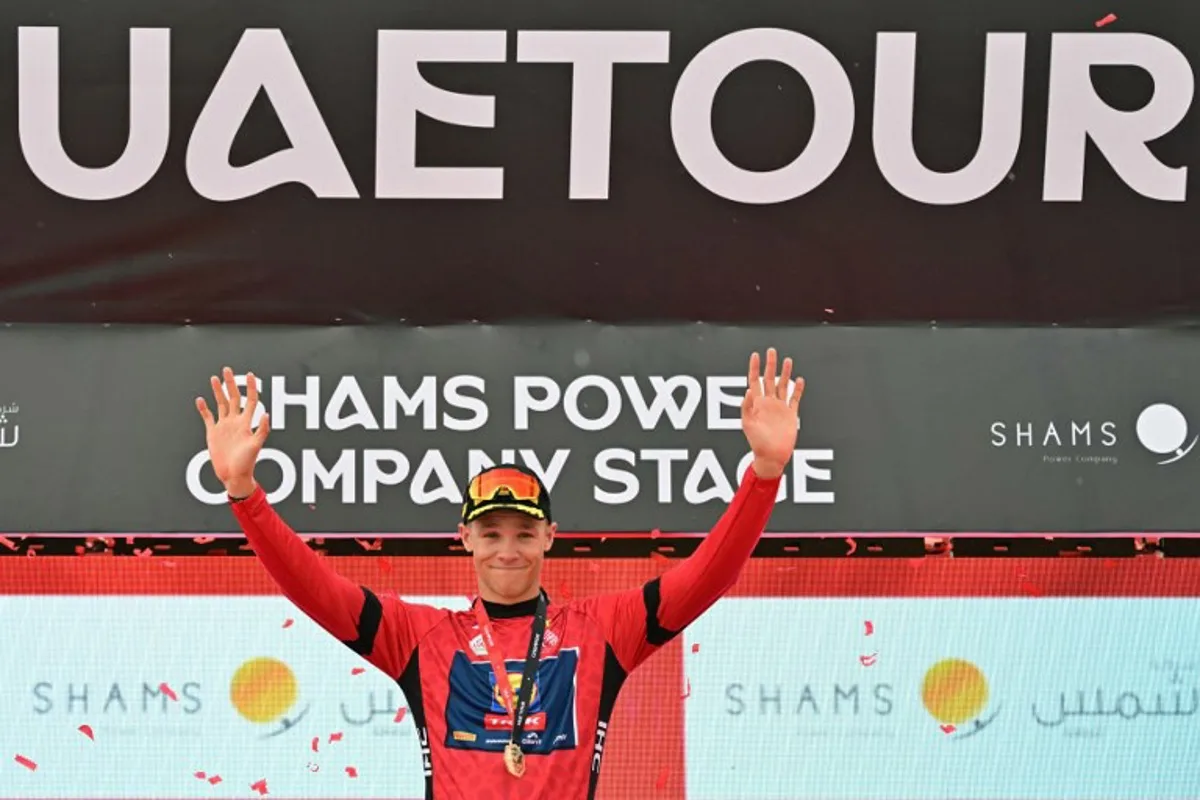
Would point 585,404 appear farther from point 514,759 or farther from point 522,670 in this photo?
point 514,759

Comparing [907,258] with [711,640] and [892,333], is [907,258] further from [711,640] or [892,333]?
[711,640]

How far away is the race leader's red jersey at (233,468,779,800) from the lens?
8.87ft

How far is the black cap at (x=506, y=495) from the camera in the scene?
2.82 m

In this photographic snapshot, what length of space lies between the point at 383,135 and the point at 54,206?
0.86 m

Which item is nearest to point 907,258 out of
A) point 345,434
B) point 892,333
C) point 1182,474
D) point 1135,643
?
point 892,333

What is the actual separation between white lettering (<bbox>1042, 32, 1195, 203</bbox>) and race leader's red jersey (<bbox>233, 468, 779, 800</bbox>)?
172cm

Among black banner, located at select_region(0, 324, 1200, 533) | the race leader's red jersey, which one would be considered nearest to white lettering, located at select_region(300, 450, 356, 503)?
black banner, located at select_region(0, 324, 1200, 533)

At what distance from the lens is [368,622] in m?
2.85

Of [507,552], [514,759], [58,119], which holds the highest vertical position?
[58,119]

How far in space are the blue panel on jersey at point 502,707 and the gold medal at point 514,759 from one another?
2 cm

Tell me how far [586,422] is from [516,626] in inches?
46.0

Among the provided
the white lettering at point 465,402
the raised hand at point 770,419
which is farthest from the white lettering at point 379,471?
the raised hand at point 770,419

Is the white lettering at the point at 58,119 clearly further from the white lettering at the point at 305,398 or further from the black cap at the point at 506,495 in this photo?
the black cap at the point at 506,495

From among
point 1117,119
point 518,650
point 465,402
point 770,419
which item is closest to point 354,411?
point 465,402
